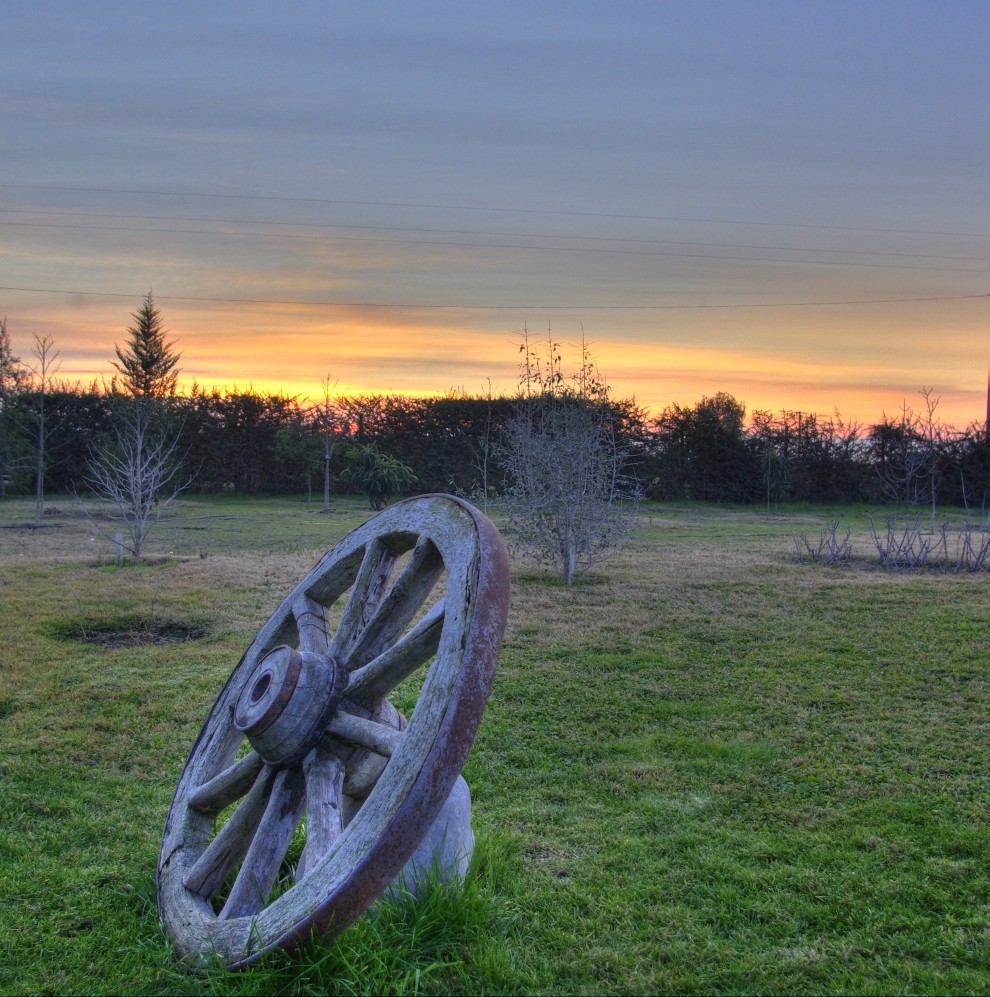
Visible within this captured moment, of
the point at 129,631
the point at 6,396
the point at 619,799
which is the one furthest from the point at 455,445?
the point at 619,799

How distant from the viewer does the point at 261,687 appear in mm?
2982

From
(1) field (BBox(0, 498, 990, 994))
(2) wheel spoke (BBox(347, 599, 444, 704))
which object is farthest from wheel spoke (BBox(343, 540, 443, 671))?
(1) field (BBox(0, 498, 990, 994))

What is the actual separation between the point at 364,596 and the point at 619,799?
1916 millimetres

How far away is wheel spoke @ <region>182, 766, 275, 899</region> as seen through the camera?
3047mm

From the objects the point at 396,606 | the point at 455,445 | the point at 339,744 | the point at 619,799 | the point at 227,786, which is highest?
the point at 455,445

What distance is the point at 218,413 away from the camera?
25375 millimetres

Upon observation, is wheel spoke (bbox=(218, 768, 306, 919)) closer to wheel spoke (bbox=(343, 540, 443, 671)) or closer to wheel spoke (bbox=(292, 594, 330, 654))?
wheel spoke (bbox=(343, 540, 443, 671))

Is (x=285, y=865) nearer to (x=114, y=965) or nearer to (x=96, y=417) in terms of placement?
(x=114, y=965)

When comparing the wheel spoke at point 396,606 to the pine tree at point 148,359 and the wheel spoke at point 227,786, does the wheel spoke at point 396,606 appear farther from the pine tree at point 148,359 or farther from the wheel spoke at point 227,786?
the pine tree at point 148,359

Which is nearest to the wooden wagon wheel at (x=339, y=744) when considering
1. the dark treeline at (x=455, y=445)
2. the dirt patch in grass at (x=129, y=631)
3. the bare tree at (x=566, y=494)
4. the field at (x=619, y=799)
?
the field at (x=619, y=799)

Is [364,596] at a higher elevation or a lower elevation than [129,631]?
higher

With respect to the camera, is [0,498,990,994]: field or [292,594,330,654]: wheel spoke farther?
[292,594,330,654]: wheel spoke

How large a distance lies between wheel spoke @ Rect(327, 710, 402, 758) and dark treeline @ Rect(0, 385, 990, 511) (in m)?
20.3

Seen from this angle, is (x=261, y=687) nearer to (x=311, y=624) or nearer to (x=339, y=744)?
(x=339, y=744)
